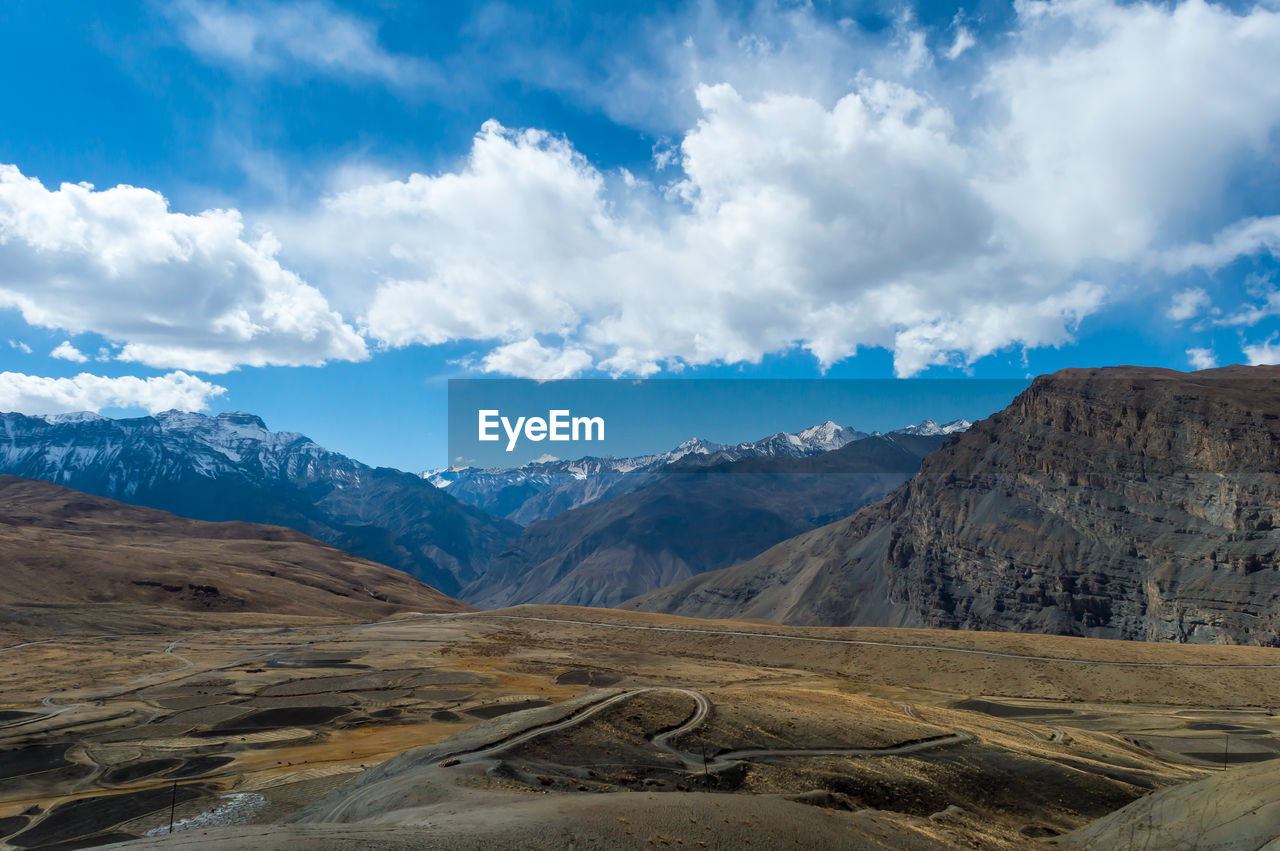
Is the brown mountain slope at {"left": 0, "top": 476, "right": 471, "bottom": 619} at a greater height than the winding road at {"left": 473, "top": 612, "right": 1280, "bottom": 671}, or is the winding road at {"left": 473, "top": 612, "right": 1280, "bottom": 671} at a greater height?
the brown mountain slope at {"left": 0, "top": 476, "right": 471, "bottom": 619}

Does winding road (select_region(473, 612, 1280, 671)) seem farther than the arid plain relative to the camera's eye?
Yes

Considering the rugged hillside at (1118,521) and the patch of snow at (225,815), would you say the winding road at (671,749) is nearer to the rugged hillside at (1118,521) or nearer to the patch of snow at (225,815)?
the patch of snow at (225,815)

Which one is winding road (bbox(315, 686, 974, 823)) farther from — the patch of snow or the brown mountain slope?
the brown mountain slope

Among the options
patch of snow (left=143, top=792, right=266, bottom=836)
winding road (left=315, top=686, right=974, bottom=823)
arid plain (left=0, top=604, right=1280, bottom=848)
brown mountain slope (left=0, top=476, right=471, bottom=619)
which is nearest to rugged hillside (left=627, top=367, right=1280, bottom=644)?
arid plain (left=0, top=604, right=1280, bottom=848)

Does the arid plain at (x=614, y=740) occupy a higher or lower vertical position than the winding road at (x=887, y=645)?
higher

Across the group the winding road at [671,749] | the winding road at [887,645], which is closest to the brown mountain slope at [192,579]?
the winding road at [887,645]


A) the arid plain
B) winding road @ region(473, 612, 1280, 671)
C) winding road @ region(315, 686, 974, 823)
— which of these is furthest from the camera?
winding road @ region(473, 612, 1280, 671)

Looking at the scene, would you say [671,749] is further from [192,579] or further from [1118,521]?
[1118,521]
